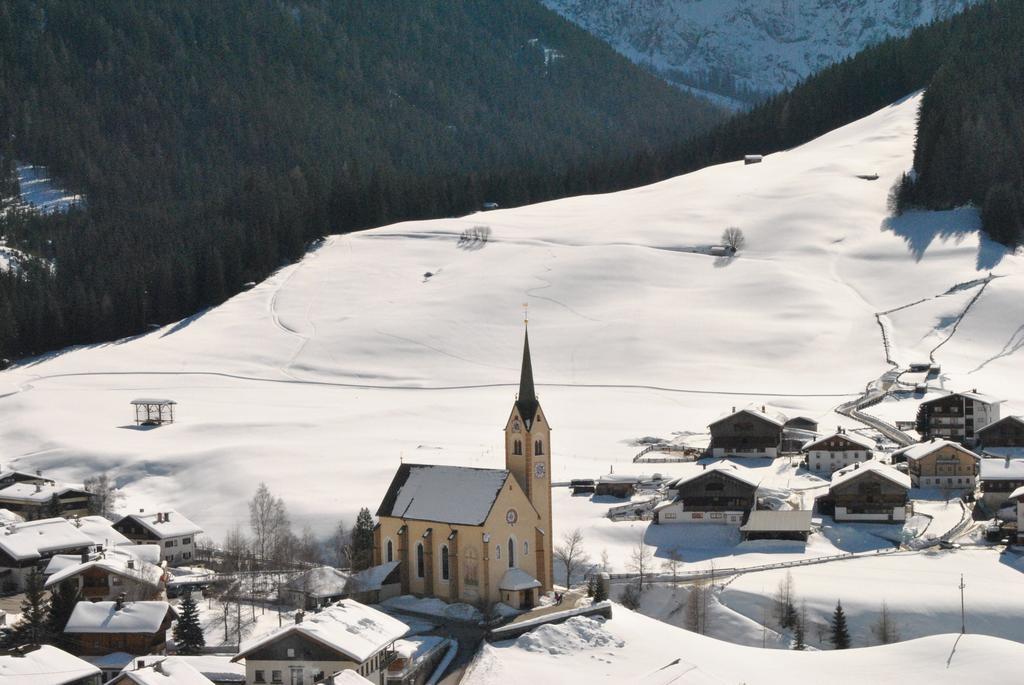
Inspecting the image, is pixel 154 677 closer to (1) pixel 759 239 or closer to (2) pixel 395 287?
(2) pixel 395 287

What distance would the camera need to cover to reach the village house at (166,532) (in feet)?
213

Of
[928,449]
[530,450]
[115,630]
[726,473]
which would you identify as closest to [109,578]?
[115,630]

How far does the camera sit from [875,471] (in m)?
68.1

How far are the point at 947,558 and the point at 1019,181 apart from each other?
76.3 m

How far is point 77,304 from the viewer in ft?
414

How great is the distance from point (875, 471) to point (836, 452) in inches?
327

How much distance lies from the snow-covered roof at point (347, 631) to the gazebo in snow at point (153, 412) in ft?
150

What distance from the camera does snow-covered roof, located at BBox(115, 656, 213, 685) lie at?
130ft

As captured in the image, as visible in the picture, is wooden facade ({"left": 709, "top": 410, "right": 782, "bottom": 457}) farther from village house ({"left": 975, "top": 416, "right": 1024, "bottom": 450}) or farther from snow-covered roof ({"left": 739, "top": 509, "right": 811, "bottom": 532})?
snow-covered roof ({"left": 739, "top": 509, "right": 811, "bottom": 532})

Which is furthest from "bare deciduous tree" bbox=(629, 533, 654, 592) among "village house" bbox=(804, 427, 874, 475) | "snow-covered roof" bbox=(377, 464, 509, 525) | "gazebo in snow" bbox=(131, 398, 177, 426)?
"gazebo in snow" bbox=(131, 398, 177, 426)

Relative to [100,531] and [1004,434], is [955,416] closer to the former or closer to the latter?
[1004,434]

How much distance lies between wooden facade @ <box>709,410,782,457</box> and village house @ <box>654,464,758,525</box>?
10.8 m

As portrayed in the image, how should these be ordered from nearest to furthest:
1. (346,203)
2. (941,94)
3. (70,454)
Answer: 1. (70,454)
2. (941,94)
3. (346,203)

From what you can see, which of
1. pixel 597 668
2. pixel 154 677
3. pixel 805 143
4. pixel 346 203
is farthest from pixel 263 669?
pixel 805 143
